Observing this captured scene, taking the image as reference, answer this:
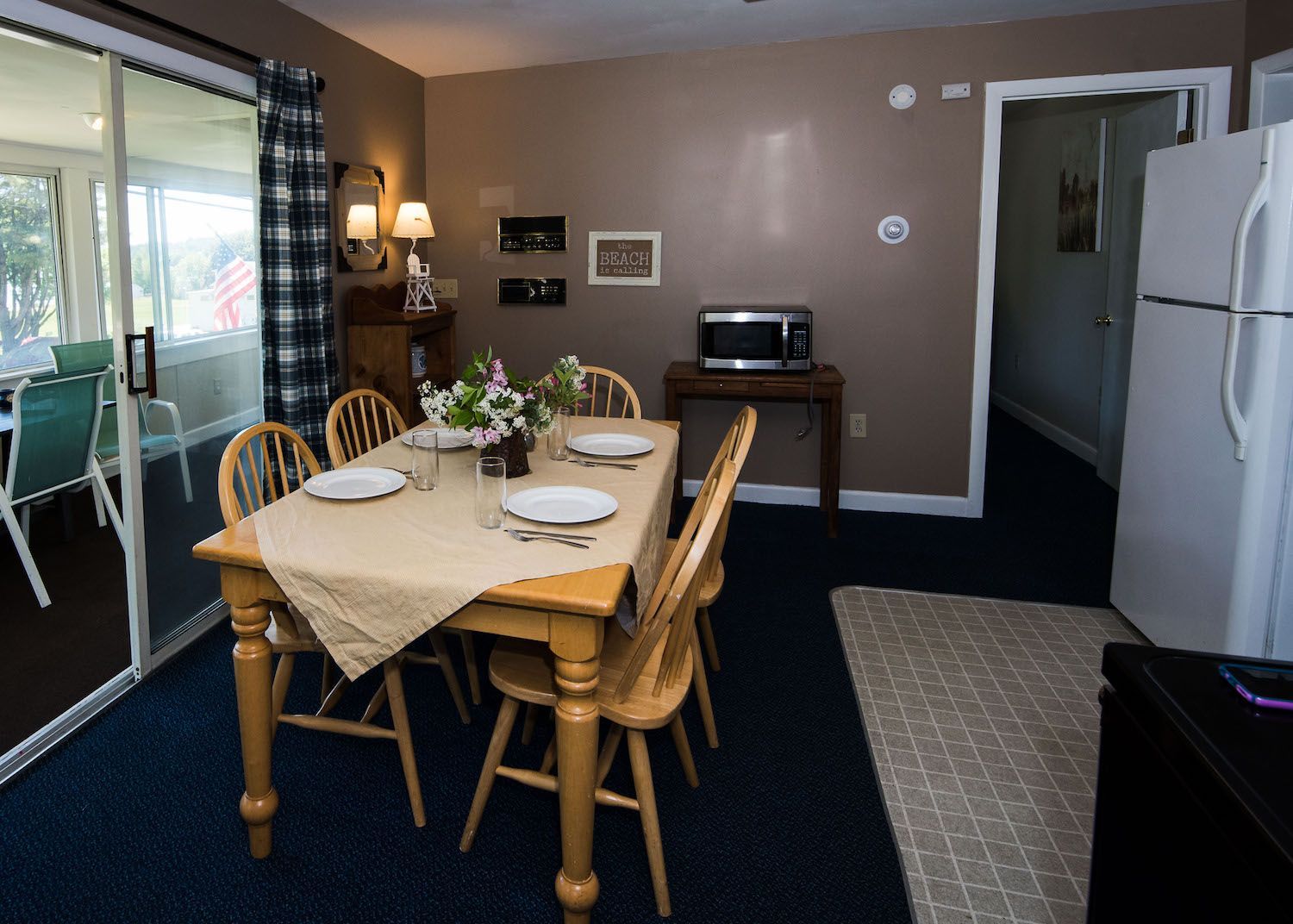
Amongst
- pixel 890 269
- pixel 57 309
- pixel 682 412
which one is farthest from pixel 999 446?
pixel 57 309

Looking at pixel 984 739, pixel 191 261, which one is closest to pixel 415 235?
pixel 191 261

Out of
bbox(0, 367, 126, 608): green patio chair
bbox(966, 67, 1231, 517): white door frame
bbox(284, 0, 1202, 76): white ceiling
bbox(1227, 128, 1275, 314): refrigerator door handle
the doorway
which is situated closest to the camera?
bbox(1227, 128, 1275, 314): refrigerator door handle

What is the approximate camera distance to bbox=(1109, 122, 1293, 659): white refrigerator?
2.28 meters

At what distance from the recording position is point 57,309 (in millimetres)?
5578

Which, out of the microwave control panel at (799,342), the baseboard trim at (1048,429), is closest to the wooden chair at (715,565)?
the microwave control panel at (799,342)

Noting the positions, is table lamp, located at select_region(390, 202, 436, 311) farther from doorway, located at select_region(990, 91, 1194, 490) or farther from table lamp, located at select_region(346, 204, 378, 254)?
doorway, located at select_region(990, 91, 1194, 490)

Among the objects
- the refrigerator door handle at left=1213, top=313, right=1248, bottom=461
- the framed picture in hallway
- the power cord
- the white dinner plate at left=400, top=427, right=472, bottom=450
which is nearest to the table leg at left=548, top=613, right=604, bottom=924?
the white dinner plate at left=400, top=427, right=472, bottom=450

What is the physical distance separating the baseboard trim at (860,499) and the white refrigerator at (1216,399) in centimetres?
143

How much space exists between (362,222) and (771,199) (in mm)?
1991

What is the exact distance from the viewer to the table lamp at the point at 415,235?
4125mm

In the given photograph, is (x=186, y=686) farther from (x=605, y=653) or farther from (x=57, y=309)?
(x=57, y=309)

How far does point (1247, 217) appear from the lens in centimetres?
226

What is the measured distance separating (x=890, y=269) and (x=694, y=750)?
282 centimetres

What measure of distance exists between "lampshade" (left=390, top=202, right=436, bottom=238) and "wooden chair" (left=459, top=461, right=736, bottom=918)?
2.71 metres
